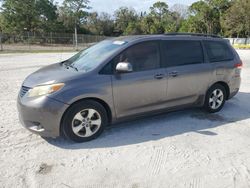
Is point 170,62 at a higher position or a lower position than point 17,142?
higher

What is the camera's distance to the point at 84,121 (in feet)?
13.2

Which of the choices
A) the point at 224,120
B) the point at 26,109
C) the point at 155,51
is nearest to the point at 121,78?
the point at 155,51

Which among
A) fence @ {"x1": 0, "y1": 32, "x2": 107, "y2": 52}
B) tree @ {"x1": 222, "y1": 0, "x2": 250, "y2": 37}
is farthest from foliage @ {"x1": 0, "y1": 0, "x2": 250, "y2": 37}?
fence @ {"x1": 0, "y1": 32, "x2": 107, "y2": 52}

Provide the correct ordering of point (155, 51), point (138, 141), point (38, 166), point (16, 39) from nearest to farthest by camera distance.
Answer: point (38, 166) < point (138, 141) < point (155, 51) < point (16, 39)

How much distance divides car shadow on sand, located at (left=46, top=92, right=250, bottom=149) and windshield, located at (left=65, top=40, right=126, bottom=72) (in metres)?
1.20

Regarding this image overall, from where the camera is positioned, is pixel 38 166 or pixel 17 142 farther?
pixel 17 142

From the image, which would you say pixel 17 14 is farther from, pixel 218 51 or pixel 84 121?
pixel 84 121

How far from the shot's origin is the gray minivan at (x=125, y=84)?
12.6ft

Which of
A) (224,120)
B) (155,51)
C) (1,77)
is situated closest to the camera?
(155,51)

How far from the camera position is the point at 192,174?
3.25m

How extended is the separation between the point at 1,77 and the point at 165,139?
7.65m

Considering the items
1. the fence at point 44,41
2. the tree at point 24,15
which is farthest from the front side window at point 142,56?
the tree at point 24,15

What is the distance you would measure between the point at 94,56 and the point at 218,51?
108 inches

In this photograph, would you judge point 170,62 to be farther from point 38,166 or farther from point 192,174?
point 38,166
